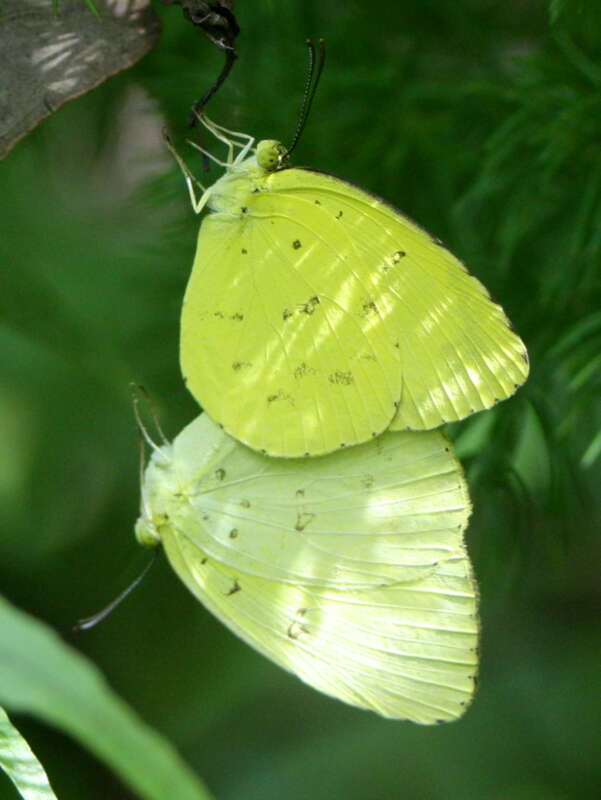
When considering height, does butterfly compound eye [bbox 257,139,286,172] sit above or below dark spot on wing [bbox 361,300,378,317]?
above

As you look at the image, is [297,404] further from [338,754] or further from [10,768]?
[338,754]

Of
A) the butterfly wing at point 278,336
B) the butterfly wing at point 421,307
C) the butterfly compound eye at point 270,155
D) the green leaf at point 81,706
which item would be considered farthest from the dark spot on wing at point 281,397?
the green leaf at point 81,706

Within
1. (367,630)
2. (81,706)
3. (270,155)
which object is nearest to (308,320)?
(270,155)

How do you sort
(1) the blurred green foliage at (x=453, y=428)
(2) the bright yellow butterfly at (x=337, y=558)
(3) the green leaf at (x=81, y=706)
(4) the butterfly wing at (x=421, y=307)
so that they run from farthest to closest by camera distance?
(1) the blurred green foliage at (x=453, y=428) < (2) the bright yellow butterfly at (x=337, y=558) < (4) the butterfly wing at (x=421, y=307) < (3) the green leaf at (x=81, y=706)

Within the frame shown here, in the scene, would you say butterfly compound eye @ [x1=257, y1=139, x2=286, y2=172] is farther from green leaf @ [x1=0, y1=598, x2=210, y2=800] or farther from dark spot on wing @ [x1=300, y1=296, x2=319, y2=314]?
green leaf @ [x1=0, y1=598, x2=210, y2=800]

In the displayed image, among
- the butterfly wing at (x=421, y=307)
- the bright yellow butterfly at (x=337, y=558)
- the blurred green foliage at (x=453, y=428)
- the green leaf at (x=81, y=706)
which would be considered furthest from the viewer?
the blurred green foliage at (x=453, y=428)

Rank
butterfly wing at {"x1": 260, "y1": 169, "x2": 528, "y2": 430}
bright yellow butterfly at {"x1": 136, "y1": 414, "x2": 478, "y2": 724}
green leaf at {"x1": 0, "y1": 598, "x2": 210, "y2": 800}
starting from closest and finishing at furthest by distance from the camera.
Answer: green leaf at {"x1": 0, "y1": 598, "x2": 210, "y2": 800} < butterfly wing at {"x1": 260, "y1": 169, "x2": 528, "y2": 430} < bright yellow butterfly at {"x1": 136, "y1": 414, "x2": 478, "y2": 724}

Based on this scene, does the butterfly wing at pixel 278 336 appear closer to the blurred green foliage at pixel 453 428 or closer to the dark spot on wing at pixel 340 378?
the dark spot on wing at pixel 340 378

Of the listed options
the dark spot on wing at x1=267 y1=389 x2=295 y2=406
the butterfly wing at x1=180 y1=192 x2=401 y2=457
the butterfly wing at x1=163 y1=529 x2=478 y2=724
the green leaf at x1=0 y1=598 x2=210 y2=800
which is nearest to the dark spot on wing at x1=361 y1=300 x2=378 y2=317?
the butterfly wing at x1=180 y1=192 x2=401 y2=457
